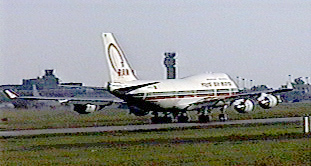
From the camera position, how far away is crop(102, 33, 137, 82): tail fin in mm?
62938

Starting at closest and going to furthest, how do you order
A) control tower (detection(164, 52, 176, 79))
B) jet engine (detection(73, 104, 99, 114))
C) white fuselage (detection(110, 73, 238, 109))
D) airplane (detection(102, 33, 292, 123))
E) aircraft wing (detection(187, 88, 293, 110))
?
airplane (detection(102, 33, 292, 123))
white fuselage (detection(110, 73, 238, 109))
aircraft wing (detection(187, 88, 293, 110))
jet engine (detection(73, 104, 99, 114))
control tower (detection(164, 52, 176, 79))

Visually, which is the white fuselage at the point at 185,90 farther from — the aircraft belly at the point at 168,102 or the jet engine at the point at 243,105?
the jet engine at the point at 243,105

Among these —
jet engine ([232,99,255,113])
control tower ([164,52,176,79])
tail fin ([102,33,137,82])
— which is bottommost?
jet engine ([232,99,255,113])

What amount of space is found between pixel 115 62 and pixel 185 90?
8.57 metres

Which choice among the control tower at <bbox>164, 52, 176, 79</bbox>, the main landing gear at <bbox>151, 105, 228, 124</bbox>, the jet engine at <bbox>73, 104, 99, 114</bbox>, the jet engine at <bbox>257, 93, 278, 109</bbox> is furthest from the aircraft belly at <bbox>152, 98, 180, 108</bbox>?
the control tower at <bbox>164, 52, 176, 79</bbox>

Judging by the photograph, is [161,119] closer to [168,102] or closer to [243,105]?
[168,102]

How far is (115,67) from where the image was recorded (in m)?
63.2

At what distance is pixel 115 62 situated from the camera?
208 ft

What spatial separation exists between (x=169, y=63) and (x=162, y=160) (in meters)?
124

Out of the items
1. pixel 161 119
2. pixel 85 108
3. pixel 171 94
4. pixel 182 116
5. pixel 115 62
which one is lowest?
pixel 161 119

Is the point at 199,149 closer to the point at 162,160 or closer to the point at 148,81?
the point at 162,160

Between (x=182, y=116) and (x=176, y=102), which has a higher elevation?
(x=176, y=102)

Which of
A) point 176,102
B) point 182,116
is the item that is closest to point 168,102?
point 176,102

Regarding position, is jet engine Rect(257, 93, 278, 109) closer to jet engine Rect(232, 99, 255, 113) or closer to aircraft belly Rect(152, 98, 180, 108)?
jet engine Rect(232, 99, 255, 113)
